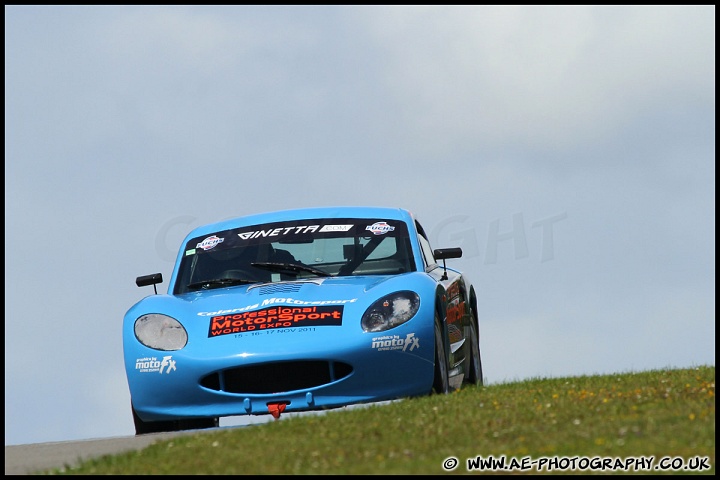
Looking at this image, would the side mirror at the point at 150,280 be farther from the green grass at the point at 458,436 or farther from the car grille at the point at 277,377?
the green grass at the point at 458,436

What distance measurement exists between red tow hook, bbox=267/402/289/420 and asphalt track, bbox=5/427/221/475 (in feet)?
2.49

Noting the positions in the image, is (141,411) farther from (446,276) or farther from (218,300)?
(446,276)

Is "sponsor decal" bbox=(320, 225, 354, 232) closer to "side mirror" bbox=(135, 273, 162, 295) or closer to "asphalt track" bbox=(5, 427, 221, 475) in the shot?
"side mirror" bbox=(135, 273, 162, 295)

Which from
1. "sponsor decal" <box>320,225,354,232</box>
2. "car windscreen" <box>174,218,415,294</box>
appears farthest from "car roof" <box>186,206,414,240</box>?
"sponsor decal" <box>320,225,354,232</box>

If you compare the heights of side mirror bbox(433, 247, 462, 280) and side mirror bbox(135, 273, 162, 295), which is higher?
Answer: side mirror bbox(433, 247, 462, 280)

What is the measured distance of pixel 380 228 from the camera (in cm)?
1148

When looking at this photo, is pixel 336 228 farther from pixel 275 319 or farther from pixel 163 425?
pixel 163 425

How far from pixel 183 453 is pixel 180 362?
2.37 metres

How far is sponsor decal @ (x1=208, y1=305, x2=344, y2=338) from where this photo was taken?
31.9ft

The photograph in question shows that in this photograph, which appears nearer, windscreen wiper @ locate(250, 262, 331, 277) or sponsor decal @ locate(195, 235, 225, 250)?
windscreen wiper @ locate(250, 262, 331, 277)

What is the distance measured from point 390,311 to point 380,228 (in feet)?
5.90

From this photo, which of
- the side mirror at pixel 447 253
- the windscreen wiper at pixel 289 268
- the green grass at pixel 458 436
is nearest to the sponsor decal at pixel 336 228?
the windscreen wiper at pixel 289 268

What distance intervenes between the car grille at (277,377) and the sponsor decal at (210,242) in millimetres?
2028

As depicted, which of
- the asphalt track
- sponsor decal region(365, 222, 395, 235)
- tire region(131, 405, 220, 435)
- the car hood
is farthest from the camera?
sponsor decal region(365, 222, 395, 235)
